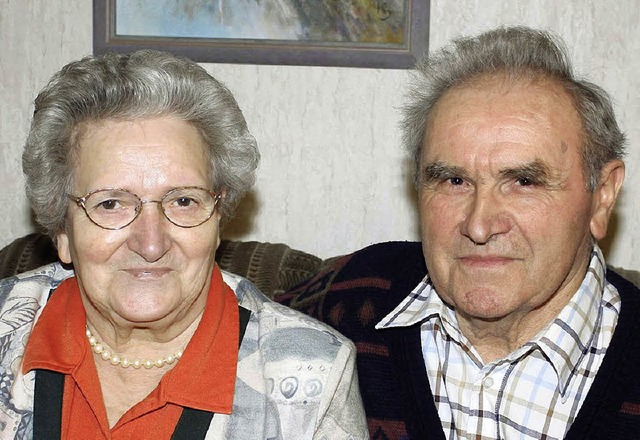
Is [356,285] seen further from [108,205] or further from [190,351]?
[108,205]

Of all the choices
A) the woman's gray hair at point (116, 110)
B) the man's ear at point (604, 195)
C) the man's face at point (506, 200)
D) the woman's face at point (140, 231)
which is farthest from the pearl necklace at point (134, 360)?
the man's ear at point (604, 195)

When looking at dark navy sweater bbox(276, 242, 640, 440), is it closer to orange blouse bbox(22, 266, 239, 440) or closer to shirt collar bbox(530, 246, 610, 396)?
shirt collar bbox(530, 246, 610, 396)

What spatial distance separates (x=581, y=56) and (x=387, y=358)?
1.25 meters

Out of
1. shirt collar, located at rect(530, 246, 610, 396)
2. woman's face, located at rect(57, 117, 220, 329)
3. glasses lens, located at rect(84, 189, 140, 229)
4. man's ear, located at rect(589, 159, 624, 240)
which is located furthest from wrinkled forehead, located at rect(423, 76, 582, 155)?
glasses lens, located at rect(84, 189, 140, 229)

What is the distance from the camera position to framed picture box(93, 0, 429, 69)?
2.72 meters

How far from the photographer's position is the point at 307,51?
2.77 metres

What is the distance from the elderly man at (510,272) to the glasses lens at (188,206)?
0.50 metres

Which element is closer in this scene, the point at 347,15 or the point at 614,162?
the point at 614,162

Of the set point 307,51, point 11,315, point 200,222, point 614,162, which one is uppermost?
point 307,51

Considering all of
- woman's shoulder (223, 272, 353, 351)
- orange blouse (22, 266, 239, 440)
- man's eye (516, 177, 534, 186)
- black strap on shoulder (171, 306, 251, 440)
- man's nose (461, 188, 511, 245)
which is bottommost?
black strap on shoulder (171, 306, 251, 440)

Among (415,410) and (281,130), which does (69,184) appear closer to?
(415,410)

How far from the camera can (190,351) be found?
1882mm

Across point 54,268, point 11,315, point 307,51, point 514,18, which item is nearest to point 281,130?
point 307,51

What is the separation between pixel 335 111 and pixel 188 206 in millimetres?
1105
